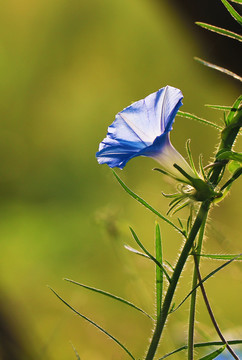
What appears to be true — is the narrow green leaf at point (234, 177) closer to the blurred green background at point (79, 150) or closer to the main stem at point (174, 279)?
the main stem at point (174, 279)

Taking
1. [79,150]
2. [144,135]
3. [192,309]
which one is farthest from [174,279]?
[79,150]

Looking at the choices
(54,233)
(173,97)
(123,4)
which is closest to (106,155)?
(173,97)

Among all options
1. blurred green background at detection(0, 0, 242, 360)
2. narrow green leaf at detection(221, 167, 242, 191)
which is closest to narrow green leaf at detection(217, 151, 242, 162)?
narrow green leaf at detection(221, 167, 242, 191)

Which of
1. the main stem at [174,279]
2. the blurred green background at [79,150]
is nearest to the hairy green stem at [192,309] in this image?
the main stem at [174,279]

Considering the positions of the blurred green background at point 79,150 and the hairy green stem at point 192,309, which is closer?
the hairy green stem at point 192,309

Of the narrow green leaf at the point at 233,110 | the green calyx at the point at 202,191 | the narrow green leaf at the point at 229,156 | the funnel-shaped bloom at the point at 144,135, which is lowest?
the green calyx at the point at 202,191

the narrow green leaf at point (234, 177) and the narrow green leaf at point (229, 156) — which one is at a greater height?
the narrow green leaf at point (229, 156)

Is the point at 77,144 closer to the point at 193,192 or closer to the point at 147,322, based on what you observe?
the point at 147,322
